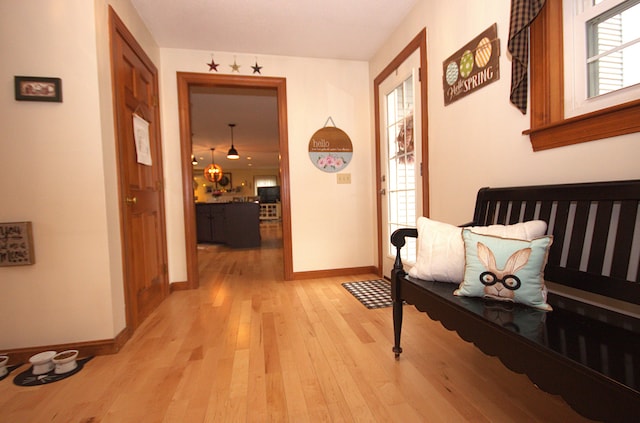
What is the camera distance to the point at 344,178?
11.2 ft

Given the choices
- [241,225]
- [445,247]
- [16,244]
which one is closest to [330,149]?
[445,247]

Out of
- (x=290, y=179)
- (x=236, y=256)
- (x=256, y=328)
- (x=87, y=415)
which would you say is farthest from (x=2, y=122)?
(x=236, y=256)

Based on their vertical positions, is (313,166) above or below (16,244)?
above

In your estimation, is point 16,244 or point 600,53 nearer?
point 600,53

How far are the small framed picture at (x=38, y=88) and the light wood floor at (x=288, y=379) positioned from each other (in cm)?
144

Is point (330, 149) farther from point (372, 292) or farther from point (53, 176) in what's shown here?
point (53, 176)

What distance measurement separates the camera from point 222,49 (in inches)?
121

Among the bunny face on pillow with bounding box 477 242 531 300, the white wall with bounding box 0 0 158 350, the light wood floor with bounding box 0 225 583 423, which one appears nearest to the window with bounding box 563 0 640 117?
the bunny face on pillow with bounding box 477 242 531 300

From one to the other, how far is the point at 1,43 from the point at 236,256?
3698 millimetres

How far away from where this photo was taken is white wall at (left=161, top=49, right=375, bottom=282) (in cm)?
309

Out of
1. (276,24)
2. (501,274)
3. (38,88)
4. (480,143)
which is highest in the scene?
(276,24)

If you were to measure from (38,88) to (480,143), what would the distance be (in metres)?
2.48

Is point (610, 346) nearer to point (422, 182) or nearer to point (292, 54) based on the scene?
point (422, 182)

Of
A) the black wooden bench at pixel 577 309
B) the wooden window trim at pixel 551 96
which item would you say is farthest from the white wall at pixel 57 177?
the wooden window trim at pixel 551 96
